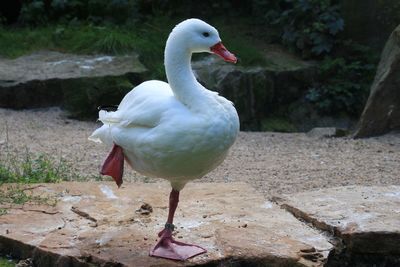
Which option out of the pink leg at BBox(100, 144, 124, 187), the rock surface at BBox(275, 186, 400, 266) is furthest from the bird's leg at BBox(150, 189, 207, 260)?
the rock surface at BBox(275, 186, 400, 266)

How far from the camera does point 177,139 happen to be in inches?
126

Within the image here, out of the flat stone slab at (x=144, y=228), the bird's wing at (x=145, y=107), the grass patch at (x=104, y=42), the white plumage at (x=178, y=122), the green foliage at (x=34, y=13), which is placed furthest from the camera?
the green foliage at (x=34, y=13)

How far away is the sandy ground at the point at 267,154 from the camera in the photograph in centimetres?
534

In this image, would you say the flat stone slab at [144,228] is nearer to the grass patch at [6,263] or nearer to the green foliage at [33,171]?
the grass patch at [6,263]

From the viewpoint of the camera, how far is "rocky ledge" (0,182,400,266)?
3457mm

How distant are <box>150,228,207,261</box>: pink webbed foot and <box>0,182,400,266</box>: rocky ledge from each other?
4 centimetres

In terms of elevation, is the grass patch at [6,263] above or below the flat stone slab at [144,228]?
→ below

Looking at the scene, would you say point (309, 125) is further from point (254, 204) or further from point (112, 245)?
point (112, 245)

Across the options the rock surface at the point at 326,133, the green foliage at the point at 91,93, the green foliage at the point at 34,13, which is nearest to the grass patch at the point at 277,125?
the rock surface at the point at 326,133

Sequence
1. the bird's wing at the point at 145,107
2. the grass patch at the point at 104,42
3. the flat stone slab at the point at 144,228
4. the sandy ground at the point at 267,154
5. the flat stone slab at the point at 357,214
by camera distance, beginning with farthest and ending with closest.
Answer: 1. the grass patch at the point at 104,42
2. the sandy ground at the point at 267,154
3. the flat stone slab at the point at 357,214
4. the flat stone slab at the point at 144,228
5. the bird's wing at the point at 145,107

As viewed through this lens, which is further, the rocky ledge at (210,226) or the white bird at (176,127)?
the rocky ledge at (210,226)

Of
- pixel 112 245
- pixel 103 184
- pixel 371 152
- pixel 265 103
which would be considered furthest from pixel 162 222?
pixel 265 103

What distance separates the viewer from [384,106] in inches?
277

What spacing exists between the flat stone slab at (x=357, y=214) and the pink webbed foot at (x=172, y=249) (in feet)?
2.63
